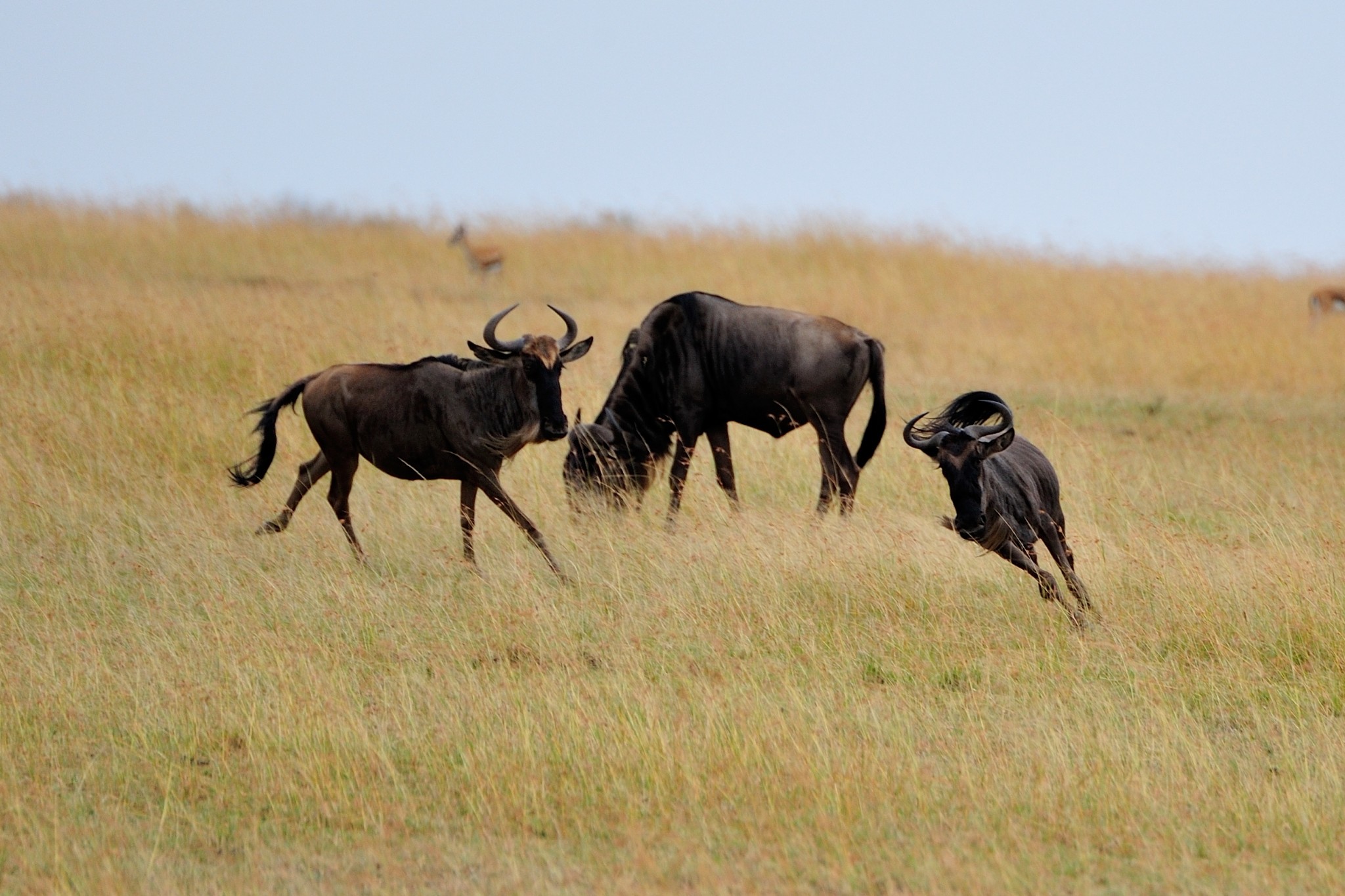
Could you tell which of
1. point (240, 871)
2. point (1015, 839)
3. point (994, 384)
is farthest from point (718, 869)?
point (994, 384)

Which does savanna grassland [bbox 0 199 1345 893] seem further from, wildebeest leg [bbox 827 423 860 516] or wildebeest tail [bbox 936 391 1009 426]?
wildebeest tail [bbox 936 391 1009 426]

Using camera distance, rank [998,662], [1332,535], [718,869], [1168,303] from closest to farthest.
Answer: [718,869]
[998,662]
[1332,535]
[1168,303]

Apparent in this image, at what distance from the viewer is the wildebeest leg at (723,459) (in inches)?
340

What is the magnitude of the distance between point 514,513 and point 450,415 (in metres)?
0.59

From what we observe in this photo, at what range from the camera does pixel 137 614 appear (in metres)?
6.41

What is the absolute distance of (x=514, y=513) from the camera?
23.5 feet

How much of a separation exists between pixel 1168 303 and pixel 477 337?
29.4ft

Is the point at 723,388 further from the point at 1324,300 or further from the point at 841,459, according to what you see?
the point at 1324,300

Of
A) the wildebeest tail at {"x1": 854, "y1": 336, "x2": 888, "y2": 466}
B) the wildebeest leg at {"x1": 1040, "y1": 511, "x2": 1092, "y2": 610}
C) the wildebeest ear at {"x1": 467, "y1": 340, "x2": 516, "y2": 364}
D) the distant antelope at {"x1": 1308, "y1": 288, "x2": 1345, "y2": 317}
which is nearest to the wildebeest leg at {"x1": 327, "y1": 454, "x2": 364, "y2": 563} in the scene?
the wildebeest ear at {"x1": 467, "y1": 340, "x2": 516, "y2": 364}

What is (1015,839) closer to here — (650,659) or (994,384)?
(650,659)

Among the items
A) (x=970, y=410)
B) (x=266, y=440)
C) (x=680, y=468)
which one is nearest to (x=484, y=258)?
(x=680, y=468)

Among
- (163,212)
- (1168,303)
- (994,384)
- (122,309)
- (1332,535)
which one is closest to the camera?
(1332,535)

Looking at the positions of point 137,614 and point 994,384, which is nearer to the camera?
point 137,614

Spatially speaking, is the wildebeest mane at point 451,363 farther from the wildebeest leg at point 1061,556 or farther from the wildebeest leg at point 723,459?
the wildebeest leg at point 1061,556
